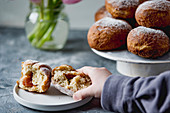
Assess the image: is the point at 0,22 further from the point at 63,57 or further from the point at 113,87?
the point at 113,87

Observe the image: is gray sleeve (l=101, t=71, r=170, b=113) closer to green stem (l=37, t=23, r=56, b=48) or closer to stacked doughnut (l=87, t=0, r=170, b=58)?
stacked doughnut (l=87, t=0, r=170, b=58)

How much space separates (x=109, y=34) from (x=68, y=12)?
0.96 meters

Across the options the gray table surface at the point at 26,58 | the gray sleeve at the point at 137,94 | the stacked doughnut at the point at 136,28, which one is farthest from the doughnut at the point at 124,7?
the gray sleeve at the point at 137,94

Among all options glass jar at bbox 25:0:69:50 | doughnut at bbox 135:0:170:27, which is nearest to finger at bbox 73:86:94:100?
doughnut at bbox 135:0:170:27

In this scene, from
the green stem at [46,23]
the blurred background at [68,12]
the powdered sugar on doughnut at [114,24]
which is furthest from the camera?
the blurred background at [68,12]

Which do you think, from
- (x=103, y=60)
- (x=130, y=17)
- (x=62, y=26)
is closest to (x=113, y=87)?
(x=130, y=17)

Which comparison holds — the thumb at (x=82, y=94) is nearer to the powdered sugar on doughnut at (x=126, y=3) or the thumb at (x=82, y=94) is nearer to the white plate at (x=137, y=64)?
the white plate at (x=137, y=64)

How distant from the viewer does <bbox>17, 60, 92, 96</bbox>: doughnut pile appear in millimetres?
920

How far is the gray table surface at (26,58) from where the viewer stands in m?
0.92

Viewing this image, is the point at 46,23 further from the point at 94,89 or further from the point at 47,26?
the point at 94,89

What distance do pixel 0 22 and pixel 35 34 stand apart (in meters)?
0.67

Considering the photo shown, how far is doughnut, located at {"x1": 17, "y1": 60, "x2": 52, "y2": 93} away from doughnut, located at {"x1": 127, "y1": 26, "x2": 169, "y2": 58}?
390 millimetres

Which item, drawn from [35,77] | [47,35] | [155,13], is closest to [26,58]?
[47,35]

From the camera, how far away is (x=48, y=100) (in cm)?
90
